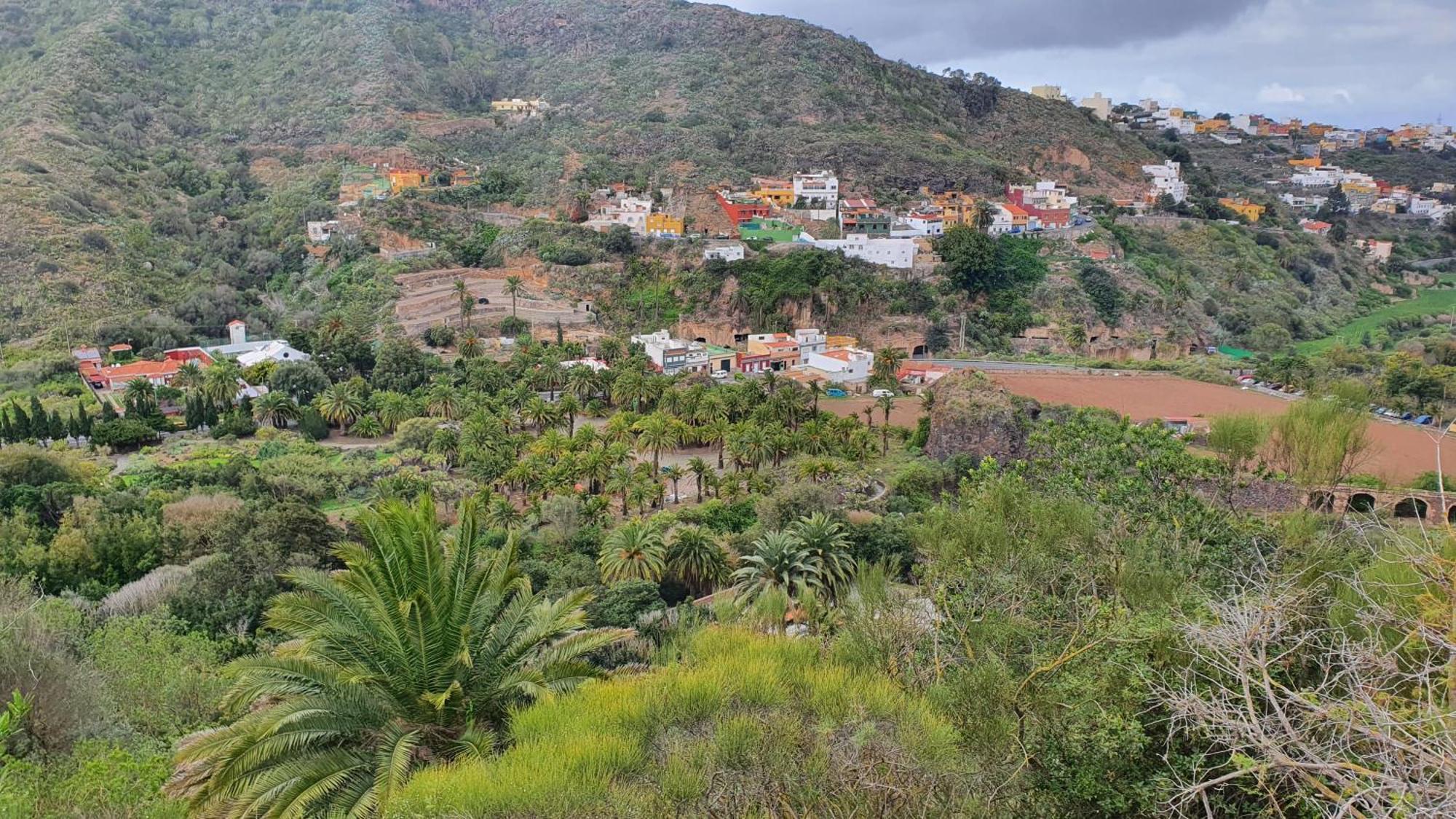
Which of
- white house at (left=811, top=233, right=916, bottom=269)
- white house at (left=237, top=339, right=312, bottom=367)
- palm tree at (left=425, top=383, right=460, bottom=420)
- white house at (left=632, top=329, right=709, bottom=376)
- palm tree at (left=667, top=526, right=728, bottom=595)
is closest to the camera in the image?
palm tree at (left=667, top=526, right=728, bottom=595)

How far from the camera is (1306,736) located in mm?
3820

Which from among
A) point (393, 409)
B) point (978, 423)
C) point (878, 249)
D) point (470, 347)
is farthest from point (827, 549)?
point (878, 249)

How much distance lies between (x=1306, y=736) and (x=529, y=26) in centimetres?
10322

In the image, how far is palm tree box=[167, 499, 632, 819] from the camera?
18.9 feet

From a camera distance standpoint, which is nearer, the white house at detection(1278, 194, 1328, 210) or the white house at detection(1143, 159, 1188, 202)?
the white house at detection(1143, 159, 1188, 202)

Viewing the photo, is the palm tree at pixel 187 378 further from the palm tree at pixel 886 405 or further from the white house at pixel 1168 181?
the white house at pixel 1168 181

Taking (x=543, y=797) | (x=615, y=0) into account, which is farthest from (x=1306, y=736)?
(x=615, y=0)

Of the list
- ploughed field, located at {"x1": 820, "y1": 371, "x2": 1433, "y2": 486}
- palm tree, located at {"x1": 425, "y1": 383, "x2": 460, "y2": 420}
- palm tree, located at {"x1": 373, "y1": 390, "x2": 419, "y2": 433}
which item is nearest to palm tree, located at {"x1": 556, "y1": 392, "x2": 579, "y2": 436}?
palm tree, located at {"x1": 425, "y1": 383, "x2": 460, "y2": 420}

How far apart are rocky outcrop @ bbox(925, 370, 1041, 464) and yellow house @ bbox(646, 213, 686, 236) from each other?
82.9ft

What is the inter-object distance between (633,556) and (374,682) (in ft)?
37.9

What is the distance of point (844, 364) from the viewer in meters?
39.8

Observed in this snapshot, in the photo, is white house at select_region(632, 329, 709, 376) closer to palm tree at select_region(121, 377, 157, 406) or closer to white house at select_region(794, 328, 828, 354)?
white house at select_region(794, 328, 828, 354)

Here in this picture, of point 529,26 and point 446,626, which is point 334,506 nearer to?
A: point 446,626

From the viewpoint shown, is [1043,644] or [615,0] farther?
[615,0]
